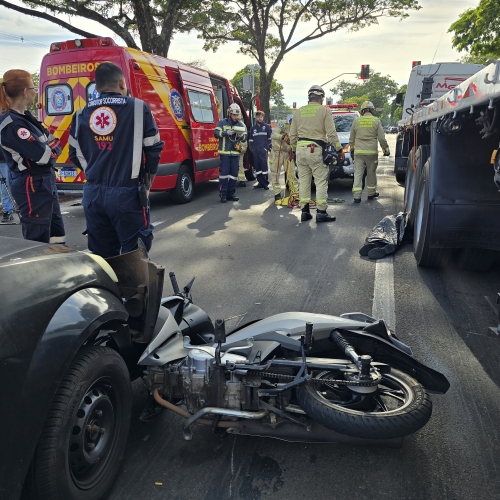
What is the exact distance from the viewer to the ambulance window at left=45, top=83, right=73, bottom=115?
8000 mm

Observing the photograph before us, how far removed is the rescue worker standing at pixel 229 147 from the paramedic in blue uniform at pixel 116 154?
6036 millimetres

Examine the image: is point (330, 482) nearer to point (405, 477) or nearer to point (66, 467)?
point (405, 477)

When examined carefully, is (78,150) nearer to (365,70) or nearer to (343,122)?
(343,122)

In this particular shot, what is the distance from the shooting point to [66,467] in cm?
163

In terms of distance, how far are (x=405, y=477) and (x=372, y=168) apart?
7.85 metres

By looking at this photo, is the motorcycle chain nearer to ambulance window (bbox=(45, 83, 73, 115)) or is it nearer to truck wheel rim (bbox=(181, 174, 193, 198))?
ambulance window (bbox=(45, 83, 73, 115))

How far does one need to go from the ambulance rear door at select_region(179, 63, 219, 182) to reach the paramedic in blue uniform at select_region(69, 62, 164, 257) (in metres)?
6.08

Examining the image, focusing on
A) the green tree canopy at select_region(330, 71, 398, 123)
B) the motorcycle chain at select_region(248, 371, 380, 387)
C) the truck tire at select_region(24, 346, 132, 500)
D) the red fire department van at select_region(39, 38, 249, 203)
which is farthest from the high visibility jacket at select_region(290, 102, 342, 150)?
the green tree canopy at select_region(330, 71, 398, 123)

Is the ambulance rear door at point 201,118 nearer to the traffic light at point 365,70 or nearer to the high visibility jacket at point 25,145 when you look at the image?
the high visibility jacket at point 25,145

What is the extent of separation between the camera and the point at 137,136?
10.8 feet

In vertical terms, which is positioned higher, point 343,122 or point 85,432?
point 343,122

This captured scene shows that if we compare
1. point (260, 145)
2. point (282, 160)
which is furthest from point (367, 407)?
point (260, 145)

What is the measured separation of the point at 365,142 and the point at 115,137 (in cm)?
665

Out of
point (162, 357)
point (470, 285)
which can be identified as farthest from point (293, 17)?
point (162, 357)
